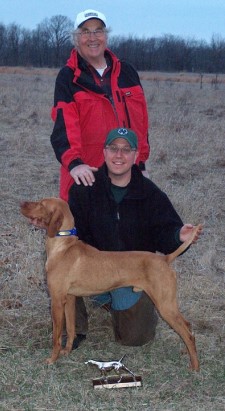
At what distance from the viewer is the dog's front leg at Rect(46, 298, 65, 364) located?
450cm

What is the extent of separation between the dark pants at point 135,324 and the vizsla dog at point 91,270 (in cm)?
47

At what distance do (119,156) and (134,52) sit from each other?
64489mm

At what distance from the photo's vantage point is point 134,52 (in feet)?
221

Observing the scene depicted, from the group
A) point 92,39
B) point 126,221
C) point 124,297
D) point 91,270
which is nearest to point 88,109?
point 92,39

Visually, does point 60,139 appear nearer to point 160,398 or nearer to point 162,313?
point 162,313

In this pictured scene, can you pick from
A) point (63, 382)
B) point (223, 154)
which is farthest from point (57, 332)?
point (223, 154)

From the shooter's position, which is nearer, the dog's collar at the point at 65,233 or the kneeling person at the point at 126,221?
the dog's collar at the point at 65,233

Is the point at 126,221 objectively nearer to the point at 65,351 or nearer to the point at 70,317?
the point at 70,317

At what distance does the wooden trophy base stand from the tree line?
58.0m

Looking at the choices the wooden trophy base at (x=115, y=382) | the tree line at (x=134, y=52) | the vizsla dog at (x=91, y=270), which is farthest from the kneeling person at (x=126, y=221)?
the tree line at (x=134, y=52)

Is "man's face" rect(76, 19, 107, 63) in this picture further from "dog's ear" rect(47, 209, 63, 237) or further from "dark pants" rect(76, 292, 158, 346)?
"dark pants" rect(76, 292, 158, 346)

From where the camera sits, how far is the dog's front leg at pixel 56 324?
14.8 ft

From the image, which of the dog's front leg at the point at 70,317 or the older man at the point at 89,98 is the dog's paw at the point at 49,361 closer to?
the dog's front leg at the point at 70,317

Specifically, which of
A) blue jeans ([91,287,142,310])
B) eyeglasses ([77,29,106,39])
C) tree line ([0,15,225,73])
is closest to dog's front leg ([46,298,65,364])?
blue jeans ([91,287,142,310])
